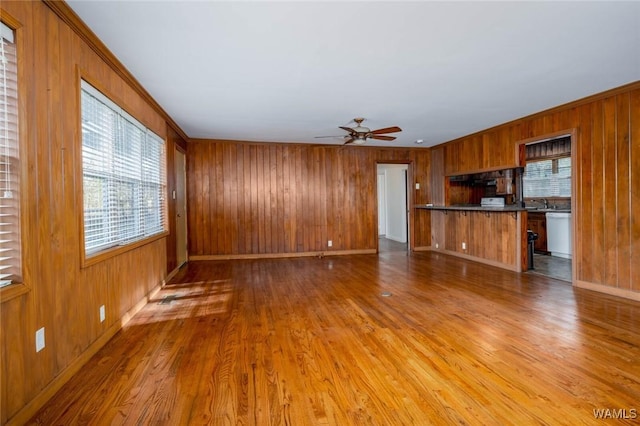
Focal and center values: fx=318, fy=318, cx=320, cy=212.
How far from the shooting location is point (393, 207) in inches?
372

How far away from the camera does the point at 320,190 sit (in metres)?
6.92

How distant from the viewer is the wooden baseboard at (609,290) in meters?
3.58

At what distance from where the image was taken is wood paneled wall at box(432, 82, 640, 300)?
3.56m

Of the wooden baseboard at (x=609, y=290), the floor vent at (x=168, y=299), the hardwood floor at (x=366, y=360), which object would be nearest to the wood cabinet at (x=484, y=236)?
the wooden baseboard at (x=609, y=290)

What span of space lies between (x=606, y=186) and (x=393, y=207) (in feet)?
19.0

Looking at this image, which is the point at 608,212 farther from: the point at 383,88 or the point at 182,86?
the point at 182,86

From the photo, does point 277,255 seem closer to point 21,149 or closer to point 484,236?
point 484,236

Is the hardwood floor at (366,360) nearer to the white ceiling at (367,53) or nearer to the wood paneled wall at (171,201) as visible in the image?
the wood paneled wall at (171,201)

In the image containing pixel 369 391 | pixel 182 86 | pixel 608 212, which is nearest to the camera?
pixel 369 391

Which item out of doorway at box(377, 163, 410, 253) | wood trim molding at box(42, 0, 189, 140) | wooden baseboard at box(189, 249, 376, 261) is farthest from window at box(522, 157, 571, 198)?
wood trim molding at box(42, 0, 189, 140)

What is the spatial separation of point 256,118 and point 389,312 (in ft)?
10.9

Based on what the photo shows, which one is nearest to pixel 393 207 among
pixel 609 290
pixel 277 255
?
pixel 277 255

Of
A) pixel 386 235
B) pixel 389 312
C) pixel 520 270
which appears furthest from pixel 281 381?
pixel 386 235

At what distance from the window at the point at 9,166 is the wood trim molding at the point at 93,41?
53 cm
